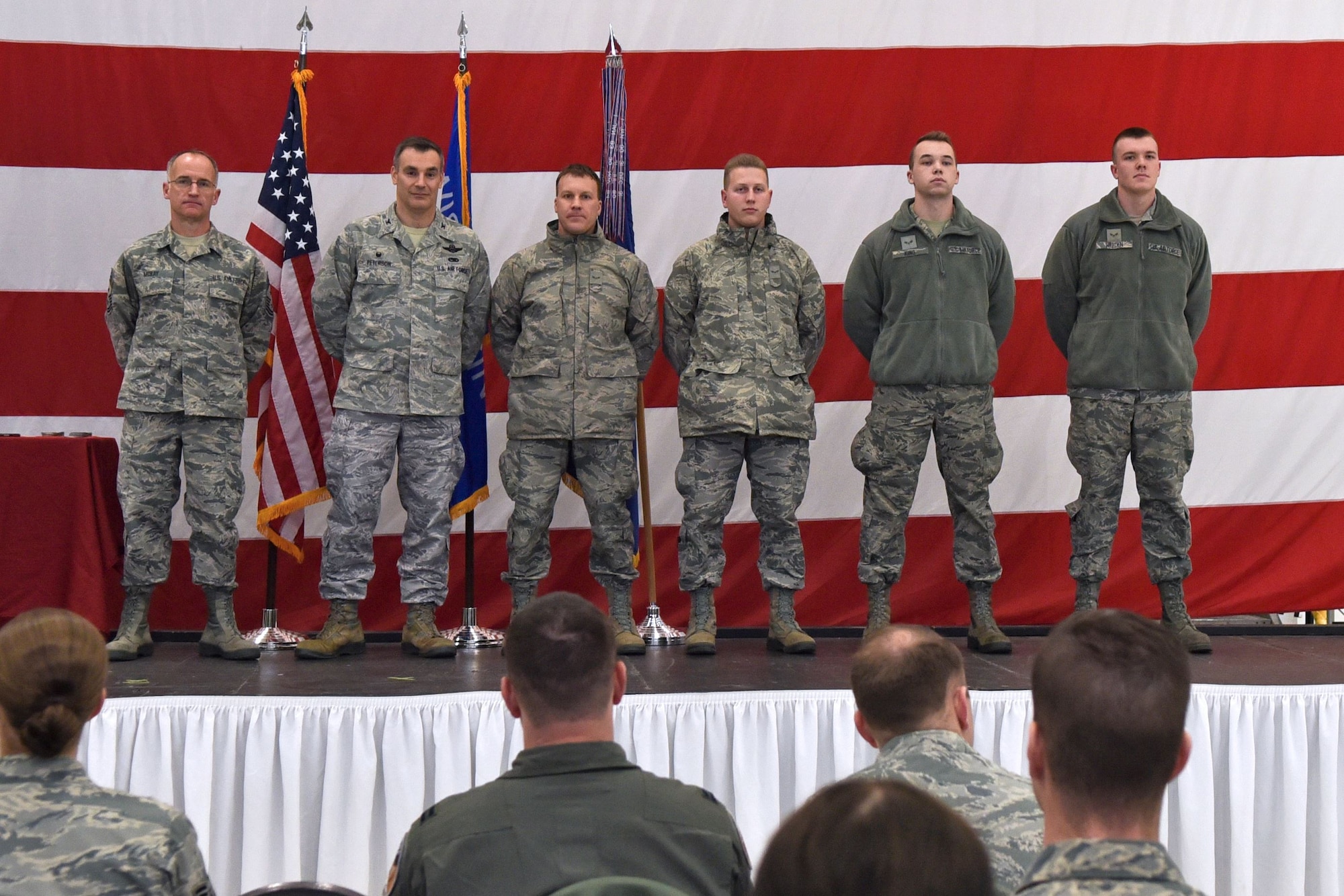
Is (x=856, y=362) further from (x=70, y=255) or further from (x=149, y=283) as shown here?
(x=70, y=255)

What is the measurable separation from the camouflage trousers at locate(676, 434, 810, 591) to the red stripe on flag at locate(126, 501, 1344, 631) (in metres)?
0.71

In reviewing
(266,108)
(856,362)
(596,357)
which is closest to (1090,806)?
(596,357)

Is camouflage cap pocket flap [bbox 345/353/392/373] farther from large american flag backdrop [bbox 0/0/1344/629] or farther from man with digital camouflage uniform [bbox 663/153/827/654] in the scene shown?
man with digital camouflage uniform [bbox 663/153/827/654]

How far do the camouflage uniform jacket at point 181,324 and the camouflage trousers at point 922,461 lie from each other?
197cm

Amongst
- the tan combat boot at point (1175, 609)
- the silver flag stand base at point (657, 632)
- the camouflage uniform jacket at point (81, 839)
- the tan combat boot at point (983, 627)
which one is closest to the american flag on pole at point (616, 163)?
the silver flag stand base at point (657, 632)

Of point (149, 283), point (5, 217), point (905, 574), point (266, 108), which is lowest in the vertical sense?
point (905, 574)

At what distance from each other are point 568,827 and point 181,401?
9.48ft

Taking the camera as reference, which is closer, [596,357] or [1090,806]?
[1090,806]

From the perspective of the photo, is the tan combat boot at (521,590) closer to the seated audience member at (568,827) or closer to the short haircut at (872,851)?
the seated audience member at (568,827)

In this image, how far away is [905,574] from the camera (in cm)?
500

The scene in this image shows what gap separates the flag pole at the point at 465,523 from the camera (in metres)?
4.38

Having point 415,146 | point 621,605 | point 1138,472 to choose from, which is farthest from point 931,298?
point 415,146

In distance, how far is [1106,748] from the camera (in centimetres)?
124

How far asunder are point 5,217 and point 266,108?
3.20 ft
